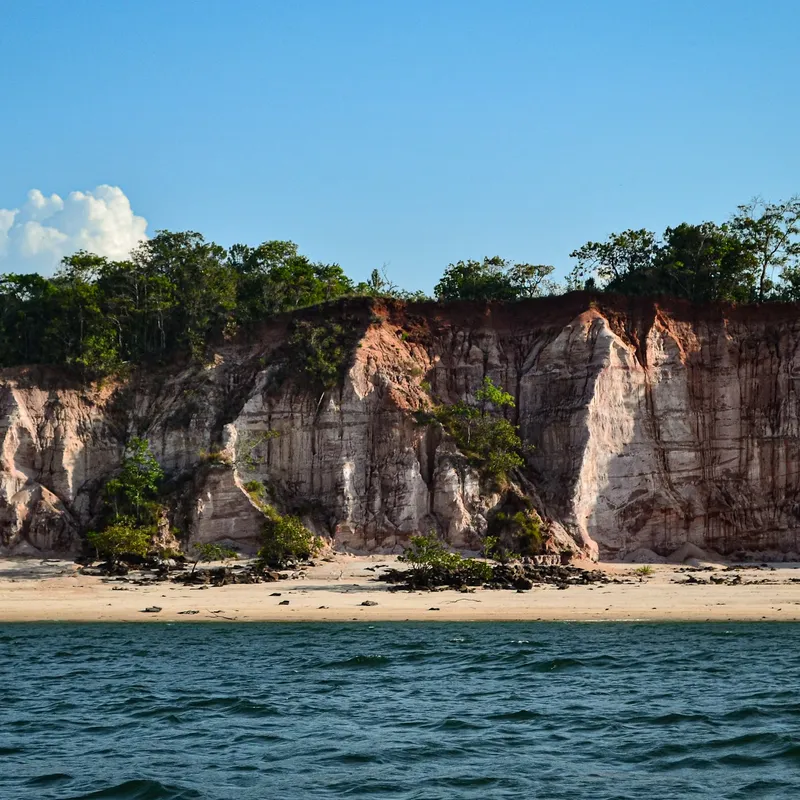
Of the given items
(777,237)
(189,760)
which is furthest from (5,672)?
(777,237)

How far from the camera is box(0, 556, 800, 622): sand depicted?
36.6 metres

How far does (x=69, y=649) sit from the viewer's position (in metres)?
33.3

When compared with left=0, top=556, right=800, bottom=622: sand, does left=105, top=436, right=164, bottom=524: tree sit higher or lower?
higher

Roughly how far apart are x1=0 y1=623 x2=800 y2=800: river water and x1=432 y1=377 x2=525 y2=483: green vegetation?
47.1 feet

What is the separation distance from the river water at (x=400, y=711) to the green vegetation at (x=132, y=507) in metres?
8.50

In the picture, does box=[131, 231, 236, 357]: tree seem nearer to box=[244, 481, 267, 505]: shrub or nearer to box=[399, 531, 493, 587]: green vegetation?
box=[244, 481, 267, 505]: shrub

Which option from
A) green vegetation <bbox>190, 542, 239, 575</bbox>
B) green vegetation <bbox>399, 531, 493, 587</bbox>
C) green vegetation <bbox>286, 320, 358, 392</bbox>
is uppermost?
green vegetation <bbox>286, 320, 358, 392</bbox>

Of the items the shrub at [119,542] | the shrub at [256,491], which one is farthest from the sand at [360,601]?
the shrub at [256,491]

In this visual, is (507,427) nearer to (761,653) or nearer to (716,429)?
(716,429)

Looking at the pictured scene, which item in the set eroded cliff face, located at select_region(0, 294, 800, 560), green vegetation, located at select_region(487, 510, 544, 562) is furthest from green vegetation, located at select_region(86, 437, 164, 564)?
green vegetation, located at select_region(487, 510, 544, 562)

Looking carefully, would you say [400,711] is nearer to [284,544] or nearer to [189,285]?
[284,544]

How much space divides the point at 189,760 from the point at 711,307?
129 feet

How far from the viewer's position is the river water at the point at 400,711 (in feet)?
64.8

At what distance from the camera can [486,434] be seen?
51375 mm
